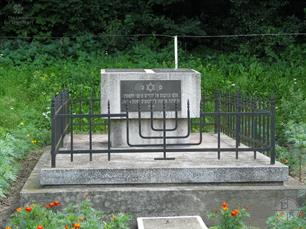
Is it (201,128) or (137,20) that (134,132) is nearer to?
(201,128)

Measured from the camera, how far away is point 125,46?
64.8ft

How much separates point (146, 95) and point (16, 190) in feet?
6.65

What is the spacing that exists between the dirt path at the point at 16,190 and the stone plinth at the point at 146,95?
138cm

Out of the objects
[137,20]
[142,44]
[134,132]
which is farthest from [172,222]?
[137,20]

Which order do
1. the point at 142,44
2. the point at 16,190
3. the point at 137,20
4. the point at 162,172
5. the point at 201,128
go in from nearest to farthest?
the point at 162,172
the point at 201,128
the point at 16,190
the point at 142,44
the point at 137,20

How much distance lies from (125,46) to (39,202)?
41.9ft

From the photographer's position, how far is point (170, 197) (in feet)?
24.5

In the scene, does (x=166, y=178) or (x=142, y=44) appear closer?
(x=166, y=178)

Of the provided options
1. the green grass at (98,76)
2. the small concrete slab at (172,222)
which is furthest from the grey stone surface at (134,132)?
the green grass at (98,76)

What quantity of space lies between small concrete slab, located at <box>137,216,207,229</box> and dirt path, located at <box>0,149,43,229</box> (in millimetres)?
1451

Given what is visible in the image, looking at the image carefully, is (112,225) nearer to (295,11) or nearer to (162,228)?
(162,228)

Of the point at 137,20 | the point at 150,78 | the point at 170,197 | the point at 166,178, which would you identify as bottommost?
the point at 170,197

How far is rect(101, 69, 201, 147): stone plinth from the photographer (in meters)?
8.94

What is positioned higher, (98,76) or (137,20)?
(137,20)
